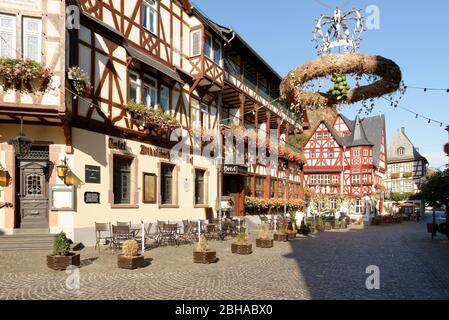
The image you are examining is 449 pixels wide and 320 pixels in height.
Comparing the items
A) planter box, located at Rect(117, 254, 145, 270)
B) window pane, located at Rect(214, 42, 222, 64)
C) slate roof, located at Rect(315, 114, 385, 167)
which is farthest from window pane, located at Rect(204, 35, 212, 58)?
slate roof, located at Rect(315, 114, 385, 167)

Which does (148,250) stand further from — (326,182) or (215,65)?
(326,182)

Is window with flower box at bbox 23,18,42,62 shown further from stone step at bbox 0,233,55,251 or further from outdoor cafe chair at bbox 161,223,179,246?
outdoor cafe chair at bbox 161,223,179,246

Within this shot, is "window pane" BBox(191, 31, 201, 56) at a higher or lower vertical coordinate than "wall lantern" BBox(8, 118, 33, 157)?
higher

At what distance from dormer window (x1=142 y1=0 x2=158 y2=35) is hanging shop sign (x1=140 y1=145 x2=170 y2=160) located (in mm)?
5275

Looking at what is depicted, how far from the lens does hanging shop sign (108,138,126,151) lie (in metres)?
13.3

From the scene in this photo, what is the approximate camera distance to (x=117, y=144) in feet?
44.5

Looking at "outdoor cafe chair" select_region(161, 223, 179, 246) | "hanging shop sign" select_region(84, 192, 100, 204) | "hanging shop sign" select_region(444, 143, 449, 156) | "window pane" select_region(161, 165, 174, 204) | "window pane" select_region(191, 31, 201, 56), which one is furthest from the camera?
"hanging shop sign" select_region(444, 143, 449, 156)

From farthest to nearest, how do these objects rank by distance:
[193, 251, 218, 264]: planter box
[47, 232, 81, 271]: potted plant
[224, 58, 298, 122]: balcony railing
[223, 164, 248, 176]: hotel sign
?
[224, 58, 298, 122]: balcony railing
[223, 164, 248, 176]: hotel sign
[193, 251, 218, 264]: planter box
[47, 232, 81, 271]: potted plant

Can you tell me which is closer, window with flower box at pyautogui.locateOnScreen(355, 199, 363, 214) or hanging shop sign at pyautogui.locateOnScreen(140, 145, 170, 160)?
hanging shop sign at pyautogui.locateOnScreen(140, 145, 170, 160)

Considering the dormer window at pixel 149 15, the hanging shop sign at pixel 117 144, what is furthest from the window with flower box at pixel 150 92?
the hanging shop sign at pixel 117 144

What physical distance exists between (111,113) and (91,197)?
3265 millimetres

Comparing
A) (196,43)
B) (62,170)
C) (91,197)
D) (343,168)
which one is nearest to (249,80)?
(196,43)

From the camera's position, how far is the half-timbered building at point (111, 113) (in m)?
10.7

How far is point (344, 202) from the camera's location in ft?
133
